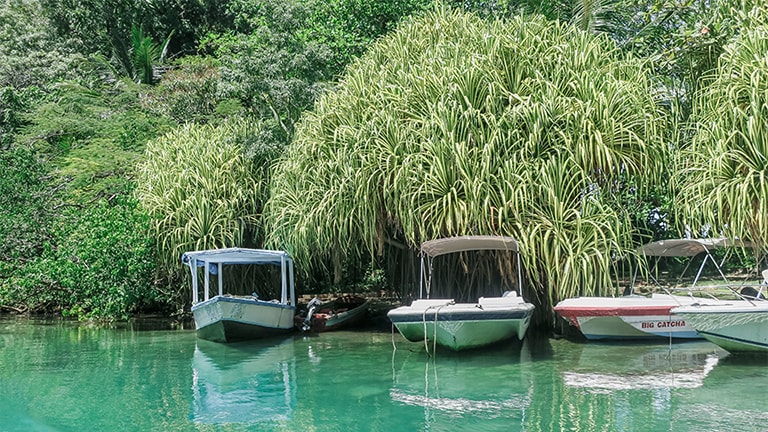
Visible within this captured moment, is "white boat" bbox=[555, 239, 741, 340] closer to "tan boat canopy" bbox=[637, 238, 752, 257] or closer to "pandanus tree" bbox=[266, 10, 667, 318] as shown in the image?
"tan boat canopy" bbox=[637, 238, 752, 257]

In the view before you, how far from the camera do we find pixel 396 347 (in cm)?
1206

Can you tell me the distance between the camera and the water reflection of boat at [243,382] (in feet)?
25.0

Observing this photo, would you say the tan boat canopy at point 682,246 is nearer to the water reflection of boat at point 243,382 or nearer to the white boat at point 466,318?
the white boat at point 466,318

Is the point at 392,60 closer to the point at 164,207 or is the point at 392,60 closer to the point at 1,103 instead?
the point at 164,207

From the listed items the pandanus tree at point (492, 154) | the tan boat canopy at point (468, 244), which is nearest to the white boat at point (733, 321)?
the pandanus tree at point (492, 154)

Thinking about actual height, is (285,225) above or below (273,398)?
above

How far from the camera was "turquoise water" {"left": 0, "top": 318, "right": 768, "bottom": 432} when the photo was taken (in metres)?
7.08

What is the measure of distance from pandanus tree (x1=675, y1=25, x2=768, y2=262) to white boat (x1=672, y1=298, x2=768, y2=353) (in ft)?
3.81

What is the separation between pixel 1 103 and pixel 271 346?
15.5 metres

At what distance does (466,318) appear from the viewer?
10.1 m

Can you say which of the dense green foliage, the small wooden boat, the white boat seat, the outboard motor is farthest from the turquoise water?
the dense green foliage

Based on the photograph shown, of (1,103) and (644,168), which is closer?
(644,168)

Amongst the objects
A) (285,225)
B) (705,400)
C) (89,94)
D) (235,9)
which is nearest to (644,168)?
(705,400)

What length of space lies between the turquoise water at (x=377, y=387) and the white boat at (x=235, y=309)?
1.33 feet
